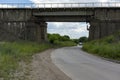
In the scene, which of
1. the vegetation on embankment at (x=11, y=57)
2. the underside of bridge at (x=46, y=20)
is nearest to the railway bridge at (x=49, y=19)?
the underside of bridge at (x=46, y=20)

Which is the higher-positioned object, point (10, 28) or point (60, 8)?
point (60, 8)

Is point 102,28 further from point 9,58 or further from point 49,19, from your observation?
point 9,58

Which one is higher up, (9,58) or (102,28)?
(102,28)

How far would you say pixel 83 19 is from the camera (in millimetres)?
70875

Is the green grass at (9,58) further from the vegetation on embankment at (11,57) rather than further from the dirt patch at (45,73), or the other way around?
the dirt patch at (45,73)

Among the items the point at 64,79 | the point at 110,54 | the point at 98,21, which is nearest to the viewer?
the point at 64,79

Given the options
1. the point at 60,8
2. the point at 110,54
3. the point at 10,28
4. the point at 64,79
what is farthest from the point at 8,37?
the point at 64,79

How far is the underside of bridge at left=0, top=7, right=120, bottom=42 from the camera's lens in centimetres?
6750

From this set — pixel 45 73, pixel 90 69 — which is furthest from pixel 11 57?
pixel 45 73

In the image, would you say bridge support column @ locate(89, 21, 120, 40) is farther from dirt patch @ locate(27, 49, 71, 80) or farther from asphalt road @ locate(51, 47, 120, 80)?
dirt patch @ locate(27, 49, 71, 80)

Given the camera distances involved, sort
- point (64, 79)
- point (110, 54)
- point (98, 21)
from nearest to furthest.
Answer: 1. point (64, 79)
2. point (110, 54)
3. point (98, 21)

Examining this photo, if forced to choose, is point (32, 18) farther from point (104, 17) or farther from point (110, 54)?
point (110, 54)

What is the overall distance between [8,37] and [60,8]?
1387 centimetres

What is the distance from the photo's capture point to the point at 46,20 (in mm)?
71812
